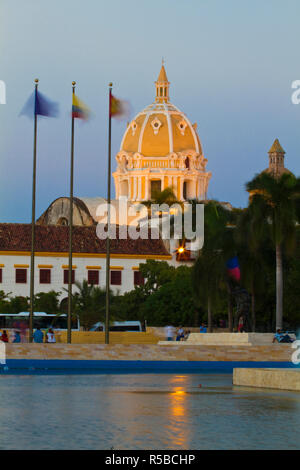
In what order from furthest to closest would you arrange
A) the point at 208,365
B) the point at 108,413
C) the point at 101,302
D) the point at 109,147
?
the point at 101,302
the point at 109,147
the point at 208,365
the point at 108,413

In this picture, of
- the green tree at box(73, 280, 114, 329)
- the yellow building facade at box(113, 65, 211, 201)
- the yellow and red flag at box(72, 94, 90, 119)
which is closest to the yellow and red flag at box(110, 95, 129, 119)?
the yellow and red flag at box(72, 94, 90, 119)

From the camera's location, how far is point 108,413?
1482cm

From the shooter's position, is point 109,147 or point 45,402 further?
point 109,147

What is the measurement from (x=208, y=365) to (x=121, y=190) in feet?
282

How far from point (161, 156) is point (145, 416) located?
315 feet

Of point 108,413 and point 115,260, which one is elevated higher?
point 115,260

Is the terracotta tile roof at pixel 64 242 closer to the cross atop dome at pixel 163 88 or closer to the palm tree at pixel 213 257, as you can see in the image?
the palm tree at pixel 213 257

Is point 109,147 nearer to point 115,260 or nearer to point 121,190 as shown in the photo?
point 115,260

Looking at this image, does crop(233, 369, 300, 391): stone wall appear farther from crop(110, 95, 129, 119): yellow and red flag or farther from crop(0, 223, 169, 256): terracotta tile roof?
crop(0, 223, 169, 256): terracotta tile roof

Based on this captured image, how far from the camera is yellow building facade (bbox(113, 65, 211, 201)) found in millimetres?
109500

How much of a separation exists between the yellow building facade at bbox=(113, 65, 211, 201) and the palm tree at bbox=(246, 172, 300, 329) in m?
72.9

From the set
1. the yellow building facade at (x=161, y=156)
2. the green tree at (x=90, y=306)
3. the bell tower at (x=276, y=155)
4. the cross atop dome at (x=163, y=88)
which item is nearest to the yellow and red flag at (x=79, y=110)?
the green tree at (x=90, y=306)

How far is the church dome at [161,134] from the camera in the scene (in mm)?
110250
